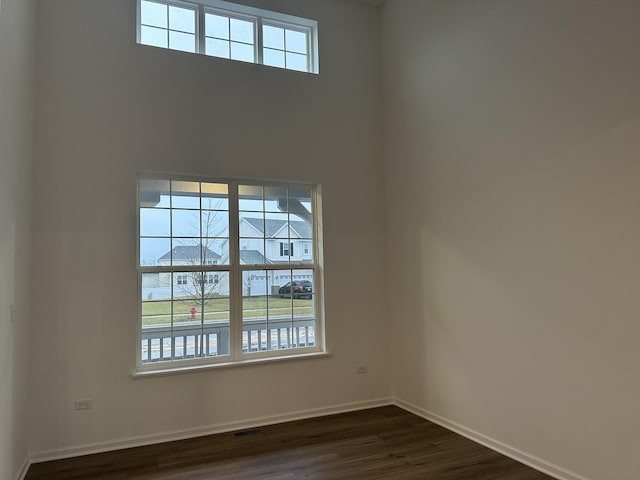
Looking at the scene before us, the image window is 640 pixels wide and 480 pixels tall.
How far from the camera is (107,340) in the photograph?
11.4 feet

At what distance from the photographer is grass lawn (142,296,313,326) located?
373 cm

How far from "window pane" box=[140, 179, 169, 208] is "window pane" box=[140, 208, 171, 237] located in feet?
0.18

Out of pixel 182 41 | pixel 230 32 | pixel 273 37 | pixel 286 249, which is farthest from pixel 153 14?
pixel 286 249

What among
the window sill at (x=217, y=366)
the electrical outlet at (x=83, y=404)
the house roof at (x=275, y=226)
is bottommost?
the electrical outlet at (x=83, y=404)

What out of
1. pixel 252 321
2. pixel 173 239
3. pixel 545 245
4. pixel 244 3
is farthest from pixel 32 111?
pixel 545 245

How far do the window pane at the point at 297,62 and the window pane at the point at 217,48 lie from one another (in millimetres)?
645

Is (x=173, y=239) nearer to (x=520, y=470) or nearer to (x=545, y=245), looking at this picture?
(x=545, y=245)

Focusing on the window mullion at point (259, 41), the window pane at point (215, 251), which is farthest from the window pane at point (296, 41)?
the window pane at point (215, 251)

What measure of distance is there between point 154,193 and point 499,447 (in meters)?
3.54

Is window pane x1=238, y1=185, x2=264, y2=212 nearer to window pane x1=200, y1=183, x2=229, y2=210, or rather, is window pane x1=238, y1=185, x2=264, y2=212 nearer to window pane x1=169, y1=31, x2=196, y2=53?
window pane x1=200, y1=183, x2=229, y2=210

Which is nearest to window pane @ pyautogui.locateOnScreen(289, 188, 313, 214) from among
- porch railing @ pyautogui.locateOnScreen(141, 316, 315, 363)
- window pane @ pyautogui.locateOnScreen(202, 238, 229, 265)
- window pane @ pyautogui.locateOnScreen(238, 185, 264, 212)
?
window pane @ pyautogui.locateOnScreen(238, 185, 264, 212)

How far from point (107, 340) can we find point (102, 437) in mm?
761

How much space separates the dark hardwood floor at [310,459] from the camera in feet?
9.59

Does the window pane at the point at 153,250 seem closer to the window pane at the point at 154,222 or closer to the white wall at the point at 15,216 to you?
the window pane at the point at 154,222
